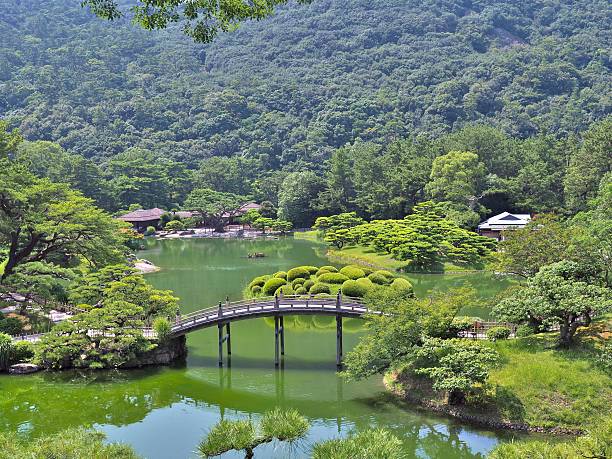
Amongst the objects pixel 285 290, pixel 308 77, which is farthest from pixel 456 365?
pixel 308 77

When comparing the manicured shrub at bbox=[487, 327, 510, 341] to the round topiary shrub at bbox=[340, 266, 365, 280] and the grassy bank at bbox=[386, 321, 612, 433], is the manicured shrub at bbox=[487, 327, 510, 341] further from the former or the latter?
the round topiary shrub at bbox=[340, 266, 365, 280]

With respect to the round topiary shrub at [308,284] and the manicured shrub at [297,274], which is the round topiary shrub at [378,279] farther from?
the manicured shrub at [297,274]

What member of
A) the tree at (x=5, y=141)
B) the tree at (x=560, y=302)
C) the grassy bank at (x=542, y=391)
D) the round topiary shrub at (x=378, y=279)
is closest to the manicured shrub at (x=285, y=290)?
the round topiary shrub at (x=378, y=279)

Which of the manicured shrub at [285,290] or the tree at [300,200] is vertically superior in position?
the tree at [300,200]

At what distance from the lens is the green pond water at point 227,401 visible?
19.9 metres

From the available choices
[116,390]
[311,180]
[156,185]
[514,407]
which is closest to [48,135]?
[156,185]

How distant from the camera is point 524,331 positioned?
23141 millimetres

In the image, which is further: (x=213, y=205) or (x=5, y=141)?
(x=213, y=205)

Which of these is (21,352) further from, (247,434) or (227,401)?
(247,434)

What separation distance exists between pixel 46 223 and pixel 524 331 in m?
23.5

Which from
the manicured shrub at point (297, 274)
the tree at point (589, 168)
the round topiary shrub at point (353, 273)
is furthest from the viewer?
the tree at point (589, 168)

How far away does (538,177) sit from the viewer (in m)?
60.9

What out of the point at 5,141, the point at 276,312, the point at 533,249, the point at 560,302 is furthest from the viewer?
the point at 5,141

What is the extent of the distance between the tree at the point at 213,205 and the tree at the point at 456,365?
6154 cm
